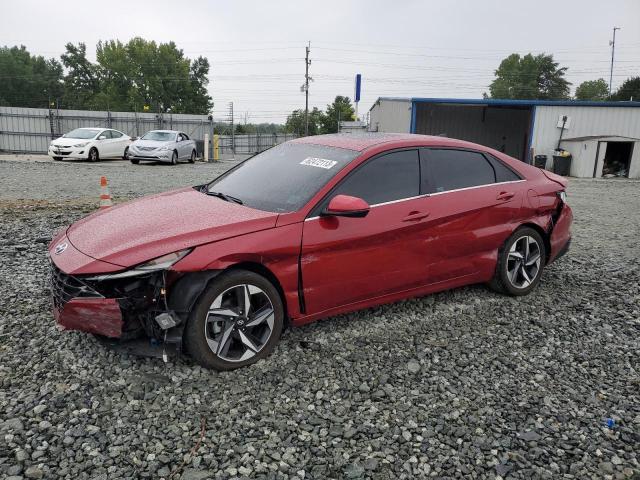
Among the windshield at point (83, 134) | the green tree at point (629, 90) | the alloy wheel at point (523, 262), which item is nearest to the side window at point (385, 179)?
the alloy wheel at point (523, 262)

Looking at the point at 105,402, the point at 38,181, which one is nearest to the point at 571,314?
the point at 105,402

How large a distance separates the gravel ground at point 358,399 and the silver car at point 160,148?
1592 cm

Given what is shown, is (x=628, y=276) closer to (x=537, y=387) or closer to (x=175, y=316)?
(x=537, y=387)

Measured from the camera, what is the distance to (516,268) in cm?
491

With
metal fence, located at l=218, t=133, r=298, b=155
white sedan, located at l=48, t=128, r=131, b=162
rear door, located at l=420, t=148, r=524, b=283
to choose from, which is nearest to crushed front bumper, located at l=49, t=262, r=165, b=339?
rear door, located at l=420, t=148, r=524, b=283

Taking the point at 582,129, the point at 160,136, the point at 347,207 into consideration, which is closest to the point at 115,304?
the point at 347,207

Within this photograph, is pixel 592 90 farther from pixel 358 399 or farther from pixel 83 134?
pixel 358 399

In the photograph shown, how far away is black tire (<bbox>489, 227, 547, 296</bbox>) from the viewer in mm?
4812

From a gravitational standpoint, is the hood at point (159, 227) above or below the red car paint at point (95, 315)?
above

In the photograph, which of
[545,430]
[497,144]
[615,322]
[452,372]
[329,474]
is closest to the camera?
[329,474]

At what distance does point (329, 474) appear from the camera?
8.26 ft

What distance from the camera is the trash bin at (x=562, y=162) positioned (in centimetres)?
2350

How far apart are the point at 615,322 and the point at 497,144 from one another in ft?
99.1

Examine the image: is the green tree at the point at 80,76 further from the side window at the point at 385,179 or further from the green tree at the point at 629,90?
the side window at the point at 385,179
